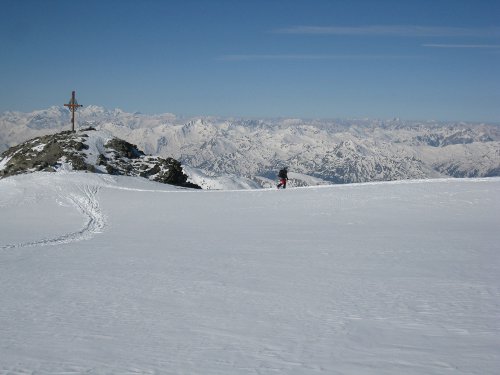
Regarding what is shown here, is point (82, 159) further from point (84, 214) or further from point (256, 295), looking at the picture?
point (256, 295)

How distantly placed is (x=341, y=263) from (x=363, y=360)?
7381 millimetres

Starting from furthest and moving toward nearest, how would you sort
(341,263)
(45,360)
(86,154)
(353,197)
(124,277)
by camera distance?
(86,154) → (353,197) → (341,263) → (124,277) → (45,360)

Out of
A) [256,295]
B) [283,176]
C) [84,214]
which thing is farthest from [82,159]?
[256,295]

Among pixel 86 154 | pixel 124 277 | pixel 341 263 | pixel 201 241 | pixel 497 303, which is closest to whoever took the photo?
pixel 497 303

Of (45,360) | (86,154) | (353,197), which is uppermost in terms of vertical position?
(86,154)

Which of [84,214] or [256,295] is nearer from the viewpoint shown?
[256,295]

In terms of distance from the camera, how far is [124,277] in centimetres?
1312

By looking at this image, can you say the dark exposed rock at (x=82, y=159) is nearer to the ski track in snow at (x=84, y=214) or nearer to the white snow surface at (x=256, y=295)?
the ski track in snow at (x=84, y=214)

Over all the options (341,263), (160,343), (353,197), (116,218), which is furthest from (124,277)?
(353,197)

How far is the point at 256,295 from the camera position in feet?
36.8

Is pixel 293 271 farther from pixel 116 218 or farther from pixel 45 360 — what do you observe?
pixel 116 218

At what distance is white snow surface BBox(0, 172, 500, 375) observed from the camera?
24.3 ft

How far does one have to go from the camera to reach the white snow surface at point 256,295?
7.41 metres

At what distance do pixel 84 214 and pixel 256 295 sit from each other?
2180 centimetres
